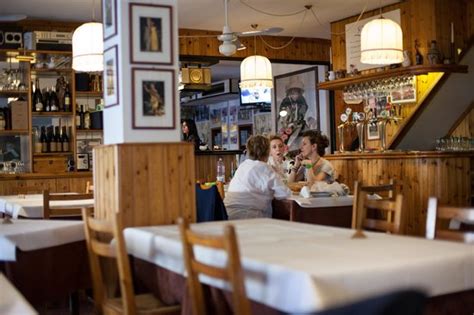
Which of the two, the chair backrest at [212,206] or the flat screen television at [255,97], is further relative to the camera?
the flat screen television at [255,97]

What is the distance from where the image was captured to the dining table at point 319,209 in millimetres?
5520

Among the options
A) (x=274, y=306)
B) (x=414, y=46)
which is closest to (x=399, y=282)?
(x=274, y=306)

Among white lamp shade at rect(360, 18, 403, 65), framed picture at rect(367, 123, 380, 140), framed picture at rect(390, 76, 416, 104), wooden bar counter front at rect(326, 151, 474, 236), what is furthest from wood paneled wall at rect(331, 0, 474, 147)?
white lamp shade at rect(360, 18, 403, 65)

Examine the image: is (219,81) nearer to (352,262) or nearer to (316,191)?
(316,191)

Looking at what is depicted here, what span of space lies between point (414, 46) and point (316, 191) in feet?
13.6

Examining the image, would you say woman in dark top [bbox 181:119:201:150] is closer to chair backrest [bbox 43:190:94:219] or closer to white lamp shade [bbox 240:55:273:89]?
white lamp shade [bbox 240:55:273:89]

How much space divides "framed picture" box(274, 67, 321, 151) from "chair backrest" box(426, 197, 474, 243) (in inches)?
350

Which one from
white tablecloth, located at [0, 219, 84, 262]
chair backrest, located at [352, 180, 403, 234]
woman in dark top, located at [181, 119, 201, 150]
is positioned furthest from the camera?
woman in dark top, located at [181, 119, 201, 150]

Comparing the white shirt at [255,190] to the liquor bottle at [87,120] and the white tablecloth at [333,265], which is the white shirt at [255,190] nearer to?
the white tablecloth at [333,265]

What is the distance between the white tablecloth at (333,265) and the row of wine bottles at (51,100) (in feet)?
21.0

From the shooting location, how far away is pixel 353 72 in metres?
9.93

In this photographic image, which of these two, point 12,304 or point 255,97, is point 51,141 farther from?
point 12,304

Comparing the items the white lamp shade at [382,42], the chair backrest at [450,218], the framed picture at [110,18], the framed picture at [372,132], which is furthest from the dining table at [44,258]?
the framed picture at [372,132]

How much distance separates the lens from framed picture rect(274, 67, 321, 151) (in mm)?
12445
